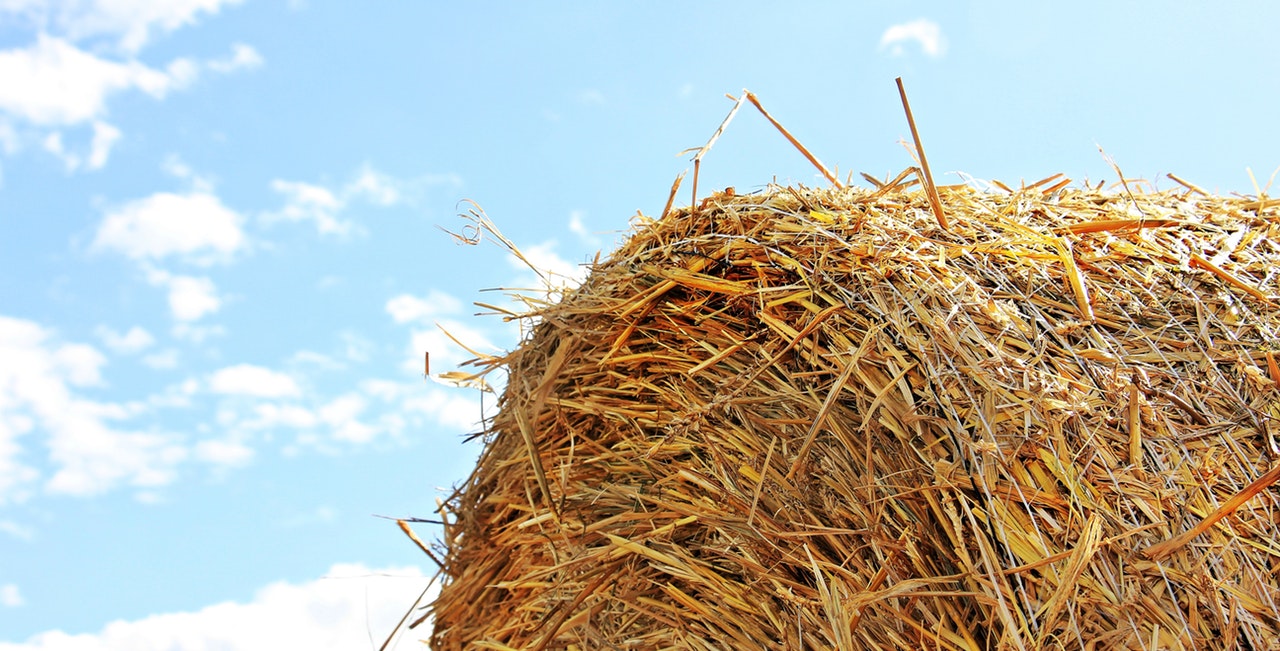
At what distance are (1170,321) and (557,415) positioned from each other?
1.26 m

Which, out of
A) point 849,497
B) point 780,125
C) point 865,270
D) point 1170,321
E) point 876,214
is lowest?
point 849,497

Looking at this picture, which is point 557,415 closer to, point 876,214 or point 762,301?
point 762,301

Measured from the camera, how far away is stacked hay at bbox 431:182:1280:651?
4.64 ft

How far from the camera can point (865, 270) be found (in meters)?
1.74

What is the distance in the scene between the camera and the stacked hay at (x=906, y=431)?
4.64 ft

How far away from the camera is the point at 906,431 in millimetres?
1602

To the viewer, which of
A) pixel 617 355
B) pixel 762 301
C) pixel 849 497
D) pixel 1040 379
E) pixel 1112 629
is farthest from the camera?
pixel 617 355

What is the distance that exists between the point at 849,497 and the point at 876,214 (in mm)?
550

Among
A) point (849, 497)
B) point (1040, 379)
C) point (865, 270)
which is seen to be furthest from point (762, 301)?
point (1040, 379)

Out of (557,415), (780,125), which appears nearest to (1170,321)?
(780,125)

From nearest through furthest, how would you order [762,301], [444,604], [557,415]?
1. [762,301]
2. [557,415]
3. [444,604]

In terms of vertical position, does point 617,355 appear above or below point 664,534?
above

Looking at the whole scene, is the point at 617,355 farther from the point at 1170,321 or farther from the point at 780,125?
the point at 1170,321

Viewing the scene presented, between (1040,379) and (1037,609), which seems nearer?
(1037,609)
